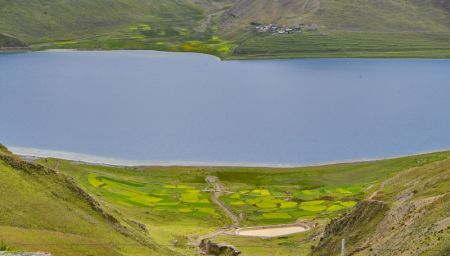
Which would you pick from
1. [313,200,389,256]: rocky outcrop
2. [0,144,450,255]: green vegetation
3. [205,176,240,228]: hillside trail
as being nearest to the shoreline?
[0,144,450,255]: green vegetation

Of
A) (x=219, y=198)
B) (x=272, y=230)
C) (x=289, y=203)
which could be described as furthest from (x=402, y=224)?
(x=219, y=198)

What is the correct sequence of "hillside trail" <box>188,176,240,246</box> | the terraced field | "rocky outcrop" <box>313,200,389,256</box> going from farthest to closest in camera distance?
the terraced field
"hillside trail" <box>188,176,240,246</box>
"rocky outcrop" <box>313,200,389,256</box>

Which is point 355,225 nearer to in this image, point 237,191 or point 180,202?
point 180,202

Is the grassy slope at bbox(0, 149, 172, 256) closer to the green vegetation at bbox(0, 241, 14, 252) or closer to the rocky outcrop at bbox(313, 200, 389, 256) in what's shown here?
the green vegetation at bbox(0, 241, 14, 252)

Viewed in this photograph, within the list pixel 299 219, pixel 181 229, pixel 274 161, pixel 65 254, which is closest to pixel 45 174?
pixel 65 254

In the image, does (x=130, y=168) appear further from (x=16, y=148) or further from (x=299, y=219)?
(x=299, y=219)

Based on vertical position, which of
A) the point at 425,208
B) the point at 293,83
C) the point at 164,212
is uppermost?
the point at 293,83

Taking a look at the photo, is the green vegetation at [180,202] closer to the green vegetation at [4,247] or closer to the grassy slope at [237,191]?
the grassy slope at [237,191]
